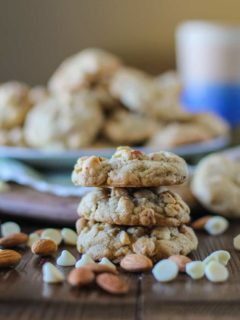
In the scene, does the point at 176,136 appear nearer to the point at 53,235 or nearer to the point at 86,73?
the point at 86,73

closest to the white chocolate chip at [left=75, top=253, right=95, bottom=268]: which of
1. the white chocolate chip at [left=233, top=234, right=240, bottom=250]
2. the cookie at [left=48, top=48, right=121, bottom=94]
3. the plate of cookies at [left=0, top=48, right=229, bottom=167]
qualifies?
the white chocolate chip at [left=233, top=234, right=240, bottom=250]

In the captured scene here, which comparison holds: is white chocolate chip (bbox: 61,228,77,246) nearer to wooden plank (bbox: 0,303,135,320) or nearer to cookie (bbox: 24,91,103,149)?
wooden plank (bbox: 0,303,135,320)

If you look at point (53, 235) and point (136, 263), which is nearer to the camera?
point (136, 263)

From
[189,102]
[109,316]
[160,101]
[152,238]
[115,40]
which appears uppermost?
[115,40]

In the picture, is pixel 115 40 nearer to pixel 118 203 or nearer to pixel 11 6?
pixel 11 6

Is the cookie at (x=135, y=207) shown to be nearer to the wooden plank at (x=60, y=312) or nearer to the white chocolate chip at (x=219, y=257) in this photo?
the white chocolate chip at (x=219, y=257)

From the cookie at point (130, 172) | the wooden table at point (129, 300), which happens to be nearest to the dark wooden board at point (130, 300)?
the wooden table at point (129, 300)

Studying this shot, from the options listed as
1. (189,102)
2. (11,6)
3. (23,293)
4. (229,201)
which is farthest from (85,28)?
(23,293)

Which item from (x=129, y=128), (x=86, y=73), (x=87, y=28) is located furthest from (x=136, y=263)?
(x=87, y=28)
